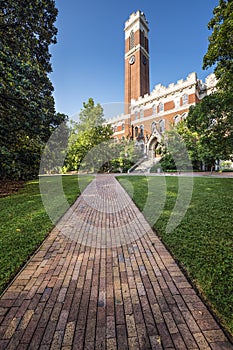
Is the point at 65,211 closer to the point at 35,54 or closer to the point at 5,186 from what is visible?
the point at 5,186

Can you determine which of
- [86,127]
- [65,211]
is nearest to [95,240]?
[65,211]

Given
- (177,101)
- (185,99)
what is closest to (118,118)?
(177,101)

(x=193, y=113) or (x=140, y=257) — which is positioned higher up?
(x=193, y=113)

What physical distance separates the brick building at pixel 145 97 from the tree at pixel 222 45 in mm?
17820

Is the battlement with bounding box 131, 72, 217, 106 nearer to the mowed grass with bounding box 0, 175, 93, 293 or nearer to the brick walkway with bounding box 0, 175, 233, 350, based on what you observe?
the mowed grass with bounding box 0, 175, 93, 293

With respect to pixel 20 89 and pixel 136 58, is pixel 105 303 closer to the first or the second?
pixel 20 89

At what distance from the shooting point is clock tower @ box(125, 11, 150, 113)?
1400 inches

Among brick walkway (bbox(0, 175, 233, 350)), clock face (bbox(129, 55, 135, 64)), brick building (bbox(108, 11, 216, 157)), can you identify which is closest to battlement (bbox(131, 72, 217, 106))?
brick building (bbox(108, 11, 216, 157))

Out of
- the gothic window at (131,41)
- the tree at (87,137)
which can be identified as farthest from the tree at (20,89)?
the gothic window at (131,41)

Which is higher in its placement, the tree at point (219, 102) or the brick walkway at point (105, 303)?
the tree at point (219, 102)

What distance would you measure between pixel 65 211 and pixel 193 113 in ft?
23.0

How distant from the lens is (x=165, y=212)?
5254 mm

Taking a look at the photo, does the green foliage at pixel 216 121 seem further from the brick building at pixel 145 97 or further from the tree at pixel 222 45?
the brick building at pixel 145 97

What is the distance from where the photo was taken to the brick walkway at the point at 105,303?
1581 mm
